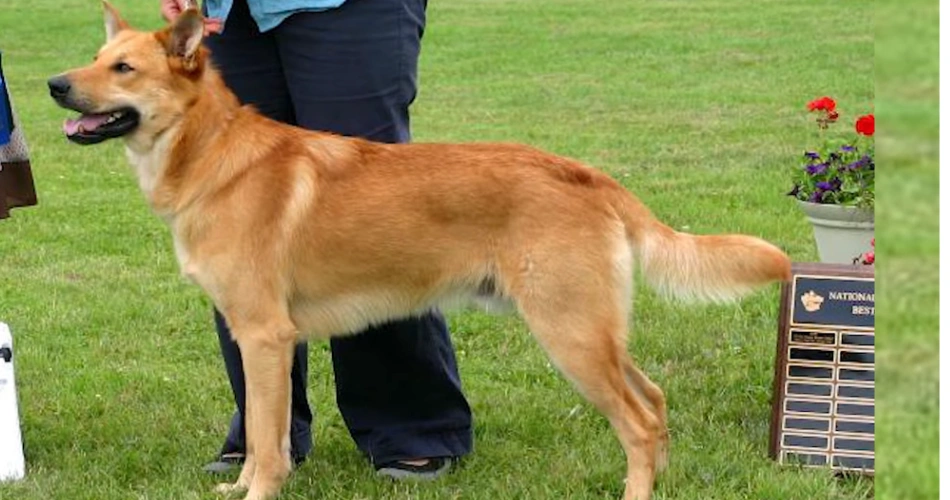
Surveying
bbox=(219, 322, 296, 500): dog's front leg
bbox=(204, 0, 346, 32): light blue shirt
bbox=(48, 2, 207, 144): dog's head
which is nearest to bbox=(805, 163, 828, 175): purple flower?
bbox=(204, 0, 346, 32): light blue shirt

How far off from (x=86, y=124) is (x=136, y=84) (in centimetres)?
17

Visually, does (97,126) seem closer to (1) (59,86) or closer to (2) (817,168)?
(1) (59,86)

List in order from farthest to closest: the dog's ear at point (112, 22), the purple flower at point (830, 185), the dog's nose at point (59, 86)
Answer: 1. the purple flower at point (830, 185)
2. the dog's ear at point (112, 22)
3. the dog's nose at point (59, 86)

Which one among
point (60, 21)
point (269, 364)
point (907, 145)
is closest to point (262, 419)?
point (269, 364)

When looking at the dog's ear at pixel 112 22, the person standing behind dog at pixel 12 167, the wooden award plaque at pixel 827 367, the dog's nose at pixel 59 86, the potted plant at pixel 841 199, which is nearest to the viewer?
the dog's nose at pixel 59 86

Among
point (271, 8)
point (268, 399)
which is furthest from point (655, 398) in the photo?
point (271, 8)

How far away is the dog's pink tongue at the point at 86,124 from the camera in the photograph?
3.31 meters

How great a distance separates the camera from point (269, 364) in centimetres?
343

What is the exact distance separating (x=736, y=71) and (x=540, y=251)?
13.0 metres

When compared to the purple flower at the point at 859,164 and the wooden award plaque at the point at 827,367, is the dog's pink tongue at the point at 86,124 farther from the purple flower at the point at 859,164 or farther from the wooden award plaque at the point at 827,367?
the purple flower at the point at 859,164

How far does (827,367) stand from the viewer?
12.2 ft

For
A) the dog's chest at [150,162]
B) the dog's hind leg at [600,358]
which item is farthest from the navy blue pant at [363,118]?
the dog's hind leg at [600,358]

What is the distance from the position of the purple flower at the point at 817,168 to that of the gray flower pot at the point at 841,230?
124 millimetres

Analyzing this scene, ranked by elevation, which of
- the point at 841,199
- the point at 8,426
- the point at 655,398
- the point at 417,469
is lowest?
the point at 417,469
